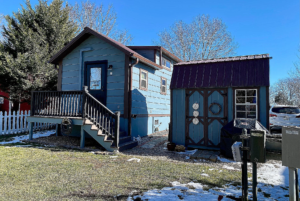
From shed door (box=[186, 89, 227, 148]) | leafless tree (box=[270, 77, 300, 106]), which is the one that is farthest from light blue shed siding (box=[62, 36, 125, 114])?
leafless tree (box=[270, 77, 300, 106])

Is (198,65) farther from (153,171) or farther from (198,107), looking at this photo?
(153,171)

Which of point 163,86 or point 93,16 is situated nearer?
point 163,86

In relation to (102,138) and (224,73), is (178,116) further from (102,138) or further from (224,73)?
(102,138)

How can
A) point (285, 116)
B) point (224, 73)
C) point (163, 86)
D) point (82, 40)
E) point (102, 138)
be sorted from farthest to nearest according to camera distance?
point (163, 86), point (285, 116), point (82, 40), point (224, 73), point (102, 138)

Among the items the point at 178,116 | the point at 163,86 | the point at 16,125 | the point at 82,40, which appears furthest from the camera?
the point at 163,86

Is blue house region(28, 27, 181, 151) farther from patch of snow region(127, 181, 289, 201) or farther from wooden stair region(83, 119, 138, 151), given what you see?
patch of snow region(127, 181, 289, 201)

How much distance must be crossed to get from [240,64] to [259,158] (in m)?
5.36

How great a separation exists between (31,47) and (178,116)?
37.4 feet

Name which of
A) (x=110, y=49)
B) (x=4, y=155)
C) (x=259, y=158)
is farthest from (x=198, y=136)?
(x=4, y=155)

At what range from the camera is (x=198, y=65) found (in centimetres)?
761

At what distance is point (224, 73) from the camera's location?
702 cm

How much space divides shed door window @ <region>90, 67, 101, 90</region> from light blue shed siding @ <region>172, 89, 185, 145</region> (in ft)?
12.2

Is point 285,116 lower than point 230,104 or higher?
lower

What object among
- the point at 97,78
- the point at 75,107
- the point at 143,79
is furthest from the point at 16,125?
the point at 143,79
